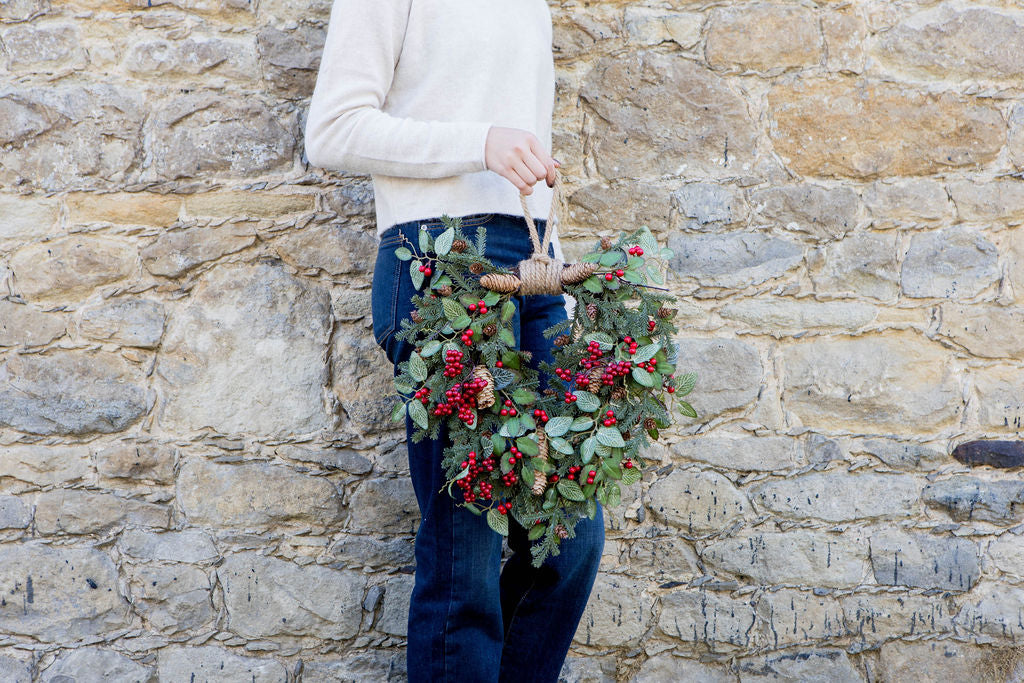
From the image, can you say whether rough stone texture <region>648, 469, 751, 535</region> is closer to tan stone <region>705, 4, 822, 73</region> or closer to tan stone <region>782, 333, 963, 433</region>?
tan stone <region>782, 333, 963, 433</region>

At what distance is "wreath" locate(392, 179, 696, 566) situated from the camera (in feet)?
4.57

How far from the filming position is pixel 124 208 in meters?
2.02

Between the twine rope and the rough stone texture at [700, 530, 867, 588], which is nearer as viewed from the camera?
the twine rope

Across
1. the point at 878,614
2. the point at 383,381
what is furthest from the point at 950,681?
the point at 383,381

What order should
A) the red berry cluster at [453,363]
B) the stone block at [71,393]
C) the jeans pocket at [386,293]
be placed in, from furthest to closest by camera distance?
the stone block at [71,393], the jeans pocket at [386,293], the red berry cluster at [453,363]

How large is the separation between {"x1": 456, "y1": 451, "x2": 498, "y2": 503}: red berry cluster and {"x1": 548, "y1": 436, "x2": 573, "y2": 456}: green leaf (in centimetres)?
11

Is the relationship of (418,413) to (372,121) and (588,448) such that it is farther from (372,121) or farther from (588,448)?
(372,121)

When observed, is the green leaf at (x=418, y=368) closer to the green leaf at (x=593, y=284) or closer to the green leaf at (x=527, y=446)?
the green leaf at (x=527, y=446)

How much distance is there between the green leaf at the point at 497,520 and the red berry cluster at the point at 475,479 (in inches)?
1.3

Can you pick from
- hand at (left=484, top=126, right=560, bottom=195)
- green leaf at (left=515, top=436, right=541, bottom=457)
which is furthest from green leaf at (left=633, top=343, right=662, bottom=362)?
hand at (left=484, top=126, right=560, bottom=195)

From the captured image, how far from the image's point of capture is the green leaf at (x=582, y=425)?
142 cm

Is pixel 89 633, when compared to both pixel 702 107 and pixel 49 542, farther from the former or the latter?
pixel 702 107

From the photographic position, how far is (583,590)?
1604 millimetres

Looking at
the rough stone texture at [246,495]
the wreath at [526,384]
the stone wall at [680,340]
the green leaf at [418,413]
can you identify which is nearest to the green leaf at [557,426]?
the wreath at [526,384]
